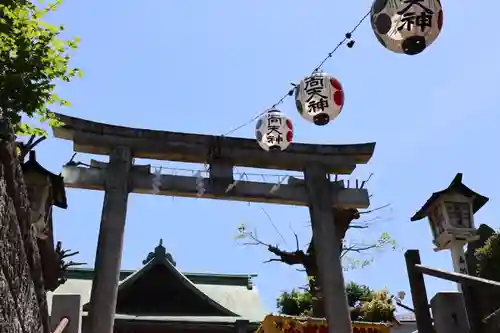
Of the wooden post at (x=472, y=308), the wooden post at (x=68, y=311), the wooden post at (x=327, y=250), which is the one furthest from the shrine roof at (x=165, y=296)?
the wooden post at (x=472, y=308)

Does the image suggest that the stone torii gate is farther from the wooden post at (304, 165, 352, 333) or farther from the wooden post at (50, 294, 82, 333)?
the wooden post at (50, 294, 82, 333)

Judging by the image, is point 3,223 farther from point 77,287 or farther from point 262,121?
point 77,287

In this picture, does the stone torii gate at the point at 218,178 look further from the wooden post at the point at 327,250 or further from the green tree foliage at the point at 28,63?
the green tree foliage at the point at 28,63

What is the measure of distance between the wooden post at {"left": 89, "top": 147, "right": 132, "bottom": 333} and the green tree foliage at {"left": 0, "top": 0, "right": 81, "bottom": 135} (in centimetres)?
332

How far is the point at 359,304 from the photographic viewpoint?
2211cm

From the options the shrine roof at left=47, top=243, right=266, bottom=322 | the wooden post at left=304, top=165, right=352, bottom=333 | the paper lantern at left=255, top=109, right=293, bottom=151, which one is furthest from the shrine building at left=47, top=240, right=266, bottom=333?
the paper lantern at left=255, top=109, right=293, bottom=151

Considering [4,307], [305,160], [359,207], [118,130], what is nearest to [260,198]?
[305,160]

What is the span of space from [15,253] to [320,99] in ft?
18.4

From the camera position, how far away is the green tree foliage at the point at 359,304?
53.3ft

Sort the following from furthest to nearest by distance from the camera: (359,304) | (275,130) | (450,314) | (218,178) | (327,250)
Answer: (359,304) → (218,178) → (327,250) → (275,130) → (450,314)

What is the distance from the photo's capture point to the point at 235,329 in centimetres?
1472

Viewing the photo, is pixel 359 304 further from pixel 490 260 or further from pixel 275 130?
pixel 275 130

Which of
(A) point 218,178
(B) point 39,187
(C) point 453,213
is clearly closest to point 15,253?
(B) point 39,187

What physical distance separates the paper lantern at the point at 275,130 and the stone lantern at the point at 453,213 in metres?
2.79
